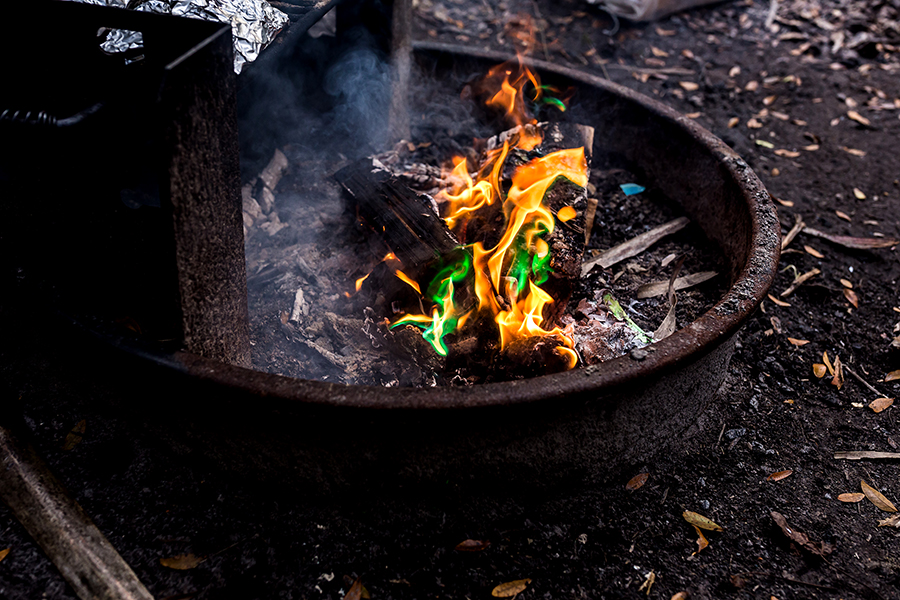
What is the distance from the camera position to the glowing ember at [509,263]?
8.94 feet

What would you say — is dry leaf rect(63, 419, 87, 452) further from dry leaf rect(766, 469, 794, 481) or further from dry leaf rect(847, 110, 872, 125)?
dry leaf rect(847, 110, 872, 125)

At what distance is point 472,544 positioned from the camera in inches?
94.4

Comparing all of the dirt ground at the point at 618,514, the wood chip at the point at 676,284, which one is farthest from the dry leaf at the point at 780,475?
the wood chip at the point at 676,284

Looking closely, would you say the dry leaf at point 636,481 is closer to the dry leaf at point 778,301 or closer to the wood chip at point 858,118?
the dry leaf at point 778,301

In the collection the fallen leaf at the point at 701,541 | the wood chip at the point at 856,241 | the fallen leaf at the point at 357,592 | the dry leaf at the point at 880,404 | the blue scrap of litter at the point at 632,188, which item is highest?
the blue scrap of litter at the point at 632,188

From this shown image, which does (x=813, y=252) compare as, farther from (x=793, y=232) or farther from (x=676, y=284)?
(x=676, y=284)

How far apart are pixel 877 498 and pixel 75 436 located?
3.48 metres

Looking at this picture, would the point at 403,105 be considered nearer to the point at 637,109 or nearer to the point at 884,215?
the point at 637,109

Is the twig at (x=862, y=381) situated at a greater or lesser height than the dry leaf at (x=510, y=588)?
greater

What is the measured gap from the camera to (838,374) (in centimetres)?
327

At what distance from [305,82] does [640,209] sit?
95.4 inches

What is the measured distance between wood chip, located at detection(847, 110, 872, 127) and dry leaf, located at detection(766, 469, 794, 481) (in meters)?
4.23

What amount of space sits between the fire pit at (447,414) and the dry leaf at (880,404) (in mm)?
960

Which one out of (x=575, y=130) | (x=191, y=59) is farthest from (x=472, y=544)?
(x=575, y=130)
